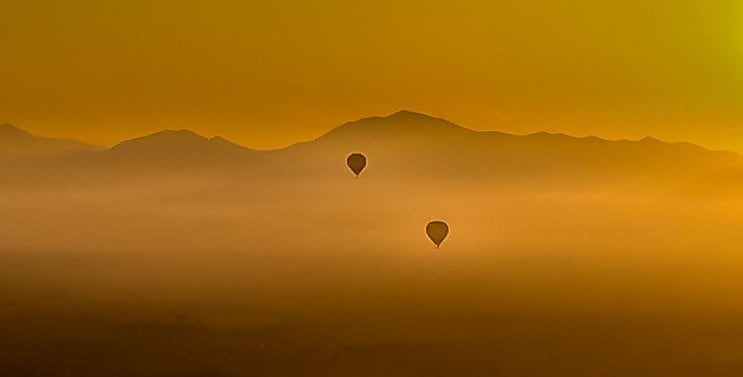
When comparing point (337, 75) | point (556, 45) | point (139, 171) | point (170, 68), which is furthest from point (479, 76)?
point (139, 171)

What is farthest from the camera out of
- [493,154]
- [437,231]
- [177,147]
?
[177,147]

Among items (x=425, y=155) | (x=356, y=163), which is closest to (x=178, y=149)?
(x=356, y=163)

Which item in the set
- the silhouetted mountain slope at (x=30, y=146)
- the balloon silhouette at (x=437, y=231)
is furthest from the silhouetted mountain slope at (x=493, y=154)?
the silhouetted mountain slope at (x=30, y=146)

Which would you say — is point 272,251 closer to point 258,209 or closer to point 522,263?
point 258,209

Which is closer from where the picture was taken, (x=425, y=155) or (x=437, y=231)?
(x=437, y=231)

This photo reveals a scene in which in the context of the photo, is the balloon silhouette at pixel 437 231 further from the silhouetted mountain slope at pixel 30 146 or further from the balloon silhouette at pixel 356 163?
the silhouetted mountain slope at pixel 30 146

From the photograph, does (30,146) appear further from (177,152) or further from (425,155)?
(425,155)
